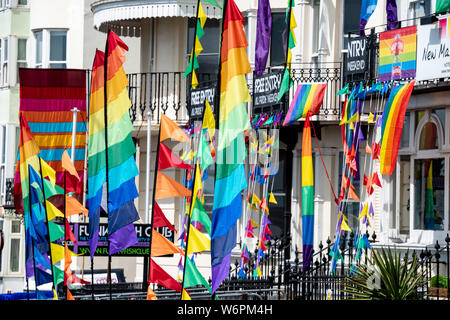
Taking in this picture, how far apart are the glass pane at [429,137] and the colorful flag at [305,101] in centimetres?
199

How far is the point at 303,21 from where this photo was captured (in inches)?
962

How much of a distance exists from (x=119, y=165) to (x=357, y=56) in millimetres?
6781

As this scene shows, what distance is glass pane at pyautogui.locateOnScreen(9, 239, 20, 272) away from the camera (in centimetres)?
3747

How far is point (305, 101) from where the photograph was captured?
22.0 metres

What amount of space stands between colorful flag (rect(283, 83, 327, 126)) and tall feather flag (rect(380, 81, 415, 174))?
9.48 feet

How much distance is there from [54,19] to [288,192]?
448 inches

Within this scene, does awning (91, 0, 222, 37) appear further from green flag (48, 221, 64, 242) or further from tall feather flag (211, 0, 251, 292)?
tall feather flag (211, 0, 251, 292)

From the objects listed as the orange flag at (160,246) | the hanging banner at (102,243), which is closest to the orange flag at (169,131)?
the orange flag at (160,246)

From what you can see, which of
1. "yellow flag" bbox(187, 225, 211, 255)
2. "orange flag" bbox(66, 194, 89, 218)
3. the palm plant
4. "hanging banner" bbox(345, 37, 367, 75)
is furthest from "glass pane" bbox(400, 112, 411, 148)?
"yellow flag" bbox(187, 225, 211, 255)

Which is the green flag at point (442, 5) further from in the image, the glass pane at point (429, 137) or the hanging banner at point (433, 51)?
the glass pane at point (429, 137)

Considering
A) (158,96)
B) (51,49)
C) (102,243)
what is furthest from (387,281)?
(51,49)

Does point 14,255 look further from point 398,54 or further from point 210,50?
Result: point 398,54

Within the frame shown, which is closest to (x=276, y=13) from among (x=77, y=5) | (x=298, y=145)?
(x=298, y=145)

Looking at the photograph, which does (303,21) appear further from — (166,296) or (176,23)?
(166,296)
